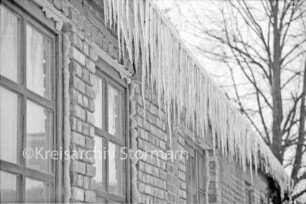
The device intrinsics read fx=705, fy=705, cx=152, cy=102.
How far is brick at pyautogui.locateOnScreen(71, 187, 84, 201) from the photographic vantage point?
4373 mm

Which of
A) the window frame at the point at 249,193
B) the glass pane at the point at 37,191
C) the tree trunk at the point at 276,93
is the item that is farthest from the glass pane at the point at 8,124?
the tree trunk at the point at 276,93

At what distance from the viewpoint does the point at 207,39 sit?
20875 mm

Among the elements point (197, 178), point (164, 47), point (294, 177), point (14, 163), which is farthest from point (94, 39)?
point (294, 177)

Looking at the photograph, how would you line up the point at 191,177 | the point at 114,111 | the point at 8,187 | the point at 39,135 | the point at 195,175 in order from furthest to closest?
1. the point at 195,175
2. the point at 191,177
3. the point at 114,111
4. the point at 39,135
5. the point at 8,187

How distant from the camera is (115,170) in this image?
18.5 feet

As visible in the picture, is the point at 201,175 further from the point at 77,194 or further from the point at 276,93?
the point at 276,93

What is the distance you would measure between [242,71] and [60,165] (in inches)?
656

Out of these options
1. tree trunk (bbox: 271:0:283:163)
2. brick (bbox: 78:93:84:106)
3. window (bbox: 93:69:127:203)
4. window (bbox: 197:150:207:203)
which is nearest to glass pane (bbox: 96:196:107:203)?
window (bbox: 93:69:127:203)

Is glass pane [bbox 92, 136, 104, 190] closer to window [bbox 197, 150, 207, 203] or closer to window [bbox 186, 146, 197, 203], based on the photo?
window [bbox 186, 146, 197, 203]

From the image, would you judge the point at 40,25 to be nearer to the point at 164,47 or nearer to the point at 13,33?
the point at 13,33

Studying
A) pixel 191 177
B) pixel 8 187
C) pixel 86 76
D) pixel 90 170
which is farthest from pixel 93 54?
pixel 191 177

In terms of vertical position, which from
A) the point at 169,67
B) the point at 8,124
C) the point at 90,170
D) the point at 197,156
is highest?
the point at 169,67

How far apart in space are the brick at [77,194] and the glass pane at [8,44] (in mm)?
879

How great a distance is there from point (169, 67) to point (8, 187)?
2227mm
